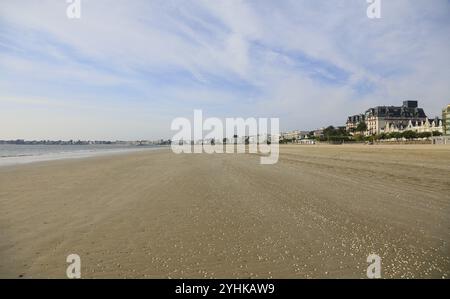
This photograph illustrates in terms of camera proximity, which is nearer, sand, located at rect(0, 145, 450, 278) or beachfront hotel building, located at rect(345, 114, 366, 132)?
sand, located at rect(0, 145, 450, 278)

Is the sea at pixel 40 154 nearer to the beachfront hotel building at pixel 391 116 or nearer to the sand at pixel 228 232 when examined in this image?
the sand at pixel 228 232

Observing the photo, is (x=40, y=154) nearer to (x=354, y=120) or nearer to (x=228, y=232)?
(x=228, y=232)

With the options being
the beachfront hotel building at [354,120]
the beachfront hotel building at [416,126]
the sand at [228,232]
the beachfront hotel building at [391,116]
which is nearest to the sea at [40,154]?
the sand at [228,232]

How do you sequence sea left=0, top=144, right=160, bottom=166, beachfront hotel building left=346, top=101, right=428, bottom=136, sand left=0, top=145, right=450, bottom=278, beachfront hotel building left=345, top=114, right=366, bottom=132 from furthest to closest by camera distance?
1. beachfront hotel building left=345, top=114, right=366, bottom=132
2. beachfront hotel building left=346, top=101, right=428, bottom=136
3. sea left=0, top=144, right=160, bottom=166
4. sand left=0, top=145, right=450, bottom=278

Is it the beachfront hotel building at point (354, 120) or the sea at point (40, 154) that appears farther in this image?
the beachfront hotel building at point (354, 120)

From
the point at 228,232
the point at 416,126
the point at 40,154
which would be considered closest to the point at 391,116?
the point at 416,126

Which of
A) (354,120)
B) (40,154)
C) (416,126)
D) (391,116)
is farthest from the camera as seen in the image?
(354,120)

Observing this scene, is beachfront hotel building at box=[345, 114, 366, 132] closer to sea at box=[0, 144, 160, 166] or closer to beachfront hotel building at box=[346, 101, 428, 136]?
beachfront hotel building at box=[346, 101, 428, 136]

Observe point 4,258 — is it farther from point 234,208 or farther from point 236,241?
point 234,208

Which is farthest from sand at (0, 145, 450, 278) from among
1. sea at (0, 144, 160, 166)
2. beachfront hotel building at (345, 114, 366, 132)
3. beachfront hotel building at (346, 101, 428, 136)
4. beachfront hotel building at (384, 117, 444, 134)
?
beachfront hotel building at (345, 114, 366, 132)

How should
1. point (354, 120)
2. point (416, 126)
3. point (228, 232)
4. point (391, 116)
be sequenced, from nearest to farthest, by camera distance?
point (228, 232)
point (416, 126)
point (391, 116)
point (354, 120)

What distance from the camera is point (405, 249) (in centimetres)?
442

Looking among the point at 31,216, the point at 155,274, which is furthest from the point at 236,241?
the point at 31,216
